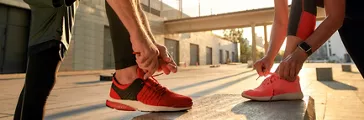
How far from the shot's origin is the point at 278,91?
134 centimetres

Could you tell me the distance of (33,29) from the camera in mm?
913

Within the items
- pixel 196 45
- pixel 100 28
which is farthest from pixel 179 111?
pixel 196 45

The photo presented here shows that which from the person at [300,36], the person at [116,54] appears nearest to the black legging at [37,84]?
the person at [116,54]

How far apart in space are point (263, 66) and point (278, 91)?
17cm

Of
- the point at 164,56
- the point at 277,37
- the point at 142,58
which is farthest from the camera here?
the point at 277,37

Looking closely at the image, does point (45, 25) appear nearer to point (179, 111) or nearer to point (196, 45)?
point (179, 111)

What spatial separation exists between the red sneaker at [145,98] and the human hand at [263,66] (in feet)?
1.72

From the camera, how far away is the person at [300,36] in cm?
102

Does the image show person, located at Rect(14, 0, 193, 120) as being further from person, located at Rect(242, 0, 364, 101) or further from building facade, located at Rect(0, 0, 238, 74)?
building facade, located at Rect(0, 0, 238, 74)

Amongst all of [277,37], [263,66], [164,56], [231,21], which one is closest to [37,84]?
[164,56]

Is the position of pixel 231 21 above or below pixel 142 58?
above

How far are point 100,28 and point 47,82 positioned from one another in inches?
562

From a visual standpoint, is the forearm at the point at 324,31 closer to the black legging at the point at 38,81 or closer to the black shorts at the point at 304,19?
the black shorts at the point at 304,19

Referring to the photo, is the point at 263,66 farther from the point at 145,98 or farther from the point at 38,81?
the point at 38,81
